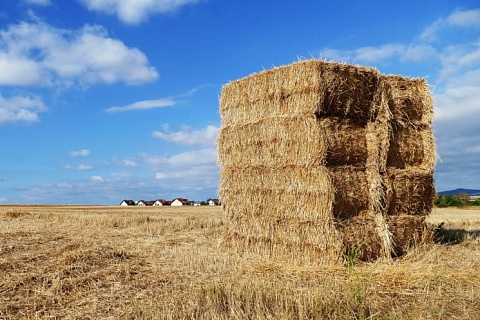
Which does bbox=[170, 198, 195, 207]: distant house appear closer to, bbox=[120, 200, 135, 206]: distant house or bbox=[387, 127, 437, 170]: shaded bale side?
bbox=[120, 200, 135, 206]: distant house

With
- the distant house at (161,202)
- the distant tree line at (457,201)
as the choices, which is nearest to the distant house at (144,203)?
the distant house at (161,202)

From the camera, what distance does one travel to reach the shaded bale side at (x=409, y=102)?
9.59 m

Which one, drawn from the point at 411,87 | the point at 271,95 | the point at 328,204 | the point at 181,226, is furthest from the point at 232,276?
the point at 181,226

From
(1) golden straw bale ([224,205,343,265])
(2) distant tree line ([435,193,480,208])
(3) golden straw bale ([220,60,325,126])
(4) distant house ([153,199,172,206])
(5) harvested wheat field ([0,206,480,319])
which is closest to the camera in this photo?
(5) harvested wheat field ([0,206,480,319])

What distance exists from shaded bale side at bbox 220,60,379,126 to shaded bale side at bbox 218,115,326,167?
20 centimetres

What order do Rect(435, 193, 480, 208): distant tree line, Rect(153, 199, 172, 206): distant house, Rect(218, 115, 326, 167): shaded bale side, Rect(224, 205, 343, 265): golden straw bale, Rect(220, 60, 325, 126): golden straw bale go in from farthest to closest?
Rect(153, 199, 172, 206): distant house < Rect(435, 193, 480, 208): distant tree line < Rect(220, 60, 325, 126): golden straw bale < Rect(218, 115, 326, 167): shaded bale side < Rect(224, 205, 343, 265): golden straw bale

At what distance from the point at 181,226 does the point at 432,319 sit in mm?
10444

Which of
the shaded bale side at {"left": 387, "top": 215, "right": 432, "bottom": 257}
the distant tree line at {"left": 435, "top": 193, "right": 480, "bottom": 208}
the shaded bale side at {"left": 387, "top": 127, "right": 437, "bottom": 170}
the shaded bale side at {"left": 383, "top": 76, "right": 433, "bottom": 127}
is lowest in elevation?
the shaded bale side at {"left": 387, "top": 215, "right": 432, "bottom": 257}

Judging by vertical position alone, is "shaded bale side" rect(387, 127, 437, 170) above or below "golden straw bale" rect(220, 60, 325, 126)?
below

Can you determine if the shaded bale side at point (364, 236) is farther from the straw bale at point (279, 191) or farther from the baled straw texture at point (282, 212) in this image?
the straw bale at point (279, 191)

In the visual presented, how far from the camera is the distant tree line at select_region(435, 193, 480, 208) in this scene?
39.1 metres

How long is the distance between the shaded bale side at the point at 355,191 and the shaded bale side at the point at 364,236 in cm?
12

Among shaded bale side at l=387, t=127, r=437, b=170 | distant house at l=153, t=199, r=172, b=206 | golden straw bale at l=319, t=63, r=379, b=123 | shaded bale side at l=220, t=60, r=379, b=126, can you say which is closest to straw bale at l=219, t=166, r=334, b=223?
shaded bale side at l=220, t=60, r=379, b=126

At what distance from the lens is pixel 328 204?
838cm
